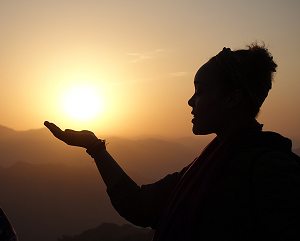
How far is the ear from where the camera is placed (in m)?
2.12

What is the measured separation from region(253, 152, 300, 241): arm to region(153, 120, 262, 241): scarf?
1.12ft

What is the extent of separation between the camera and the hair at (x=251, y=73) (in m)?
2.10

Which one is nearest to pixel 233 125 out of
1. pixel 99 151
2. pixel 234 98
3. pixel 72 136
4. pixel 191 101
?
pixel 234 98

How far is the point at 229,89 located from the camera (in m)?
2.16

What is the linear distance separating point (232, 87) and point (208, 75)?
0.23 metres

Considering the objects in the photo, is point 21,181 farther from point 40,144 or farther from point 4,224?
point 4,224

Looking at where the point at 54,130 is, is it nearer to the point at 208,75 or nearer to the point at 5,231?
the point at 5,231

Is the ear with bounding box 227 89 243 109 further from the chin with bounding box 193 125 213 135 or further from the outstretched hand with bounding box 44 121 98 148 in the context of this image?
the outstretched hand with bounding box 44 121 98 148

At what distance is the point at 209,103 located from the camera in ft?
7.14

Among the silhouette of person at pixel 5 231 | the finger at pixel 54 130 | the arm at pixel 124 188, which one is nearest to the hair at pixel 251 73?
the arm at pixel 124 188

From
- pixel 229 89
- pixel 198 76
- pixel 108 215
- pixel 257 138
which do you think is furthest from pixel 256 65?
pixel 108 215

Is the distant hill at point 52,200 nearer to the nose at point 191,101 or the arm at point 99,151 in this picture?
the arm at point 99,151

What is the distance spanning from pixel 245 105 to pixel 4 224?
1.92 m

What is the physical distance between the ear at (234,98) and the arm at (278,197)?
0.60m
